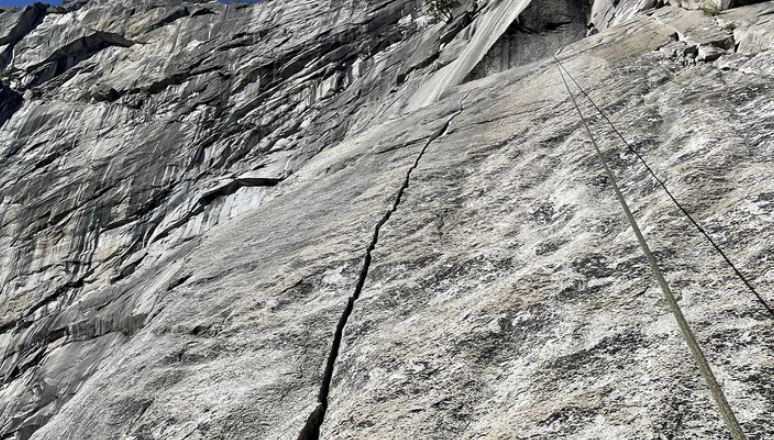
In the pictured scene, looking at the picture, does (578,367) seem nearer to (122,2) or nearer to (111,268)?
(111,268)

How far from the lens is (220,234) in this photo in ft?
29.8

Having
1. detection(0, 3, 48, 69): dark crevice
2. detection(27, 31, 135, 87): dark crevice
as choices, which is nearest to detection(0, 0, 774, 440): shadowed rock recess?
detection(27, 31, 135, 87): dark crevice

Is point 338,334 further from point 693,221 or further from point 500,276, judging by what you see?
point 693,221

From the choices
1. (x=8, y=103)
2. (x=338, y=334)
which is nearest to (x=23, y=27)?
(x=8, y=103)

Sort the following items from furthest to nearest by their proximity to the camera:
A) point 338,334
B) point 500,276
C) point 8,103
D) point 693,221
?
point 8,103, point 338,334, point 500,276, point 693,221

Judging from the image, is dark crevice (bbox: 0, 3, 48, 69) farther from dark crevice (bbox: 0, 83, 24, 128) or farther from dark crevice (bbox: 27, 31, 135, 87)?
dark crevice (bbox: 0, 83, 24, 128)

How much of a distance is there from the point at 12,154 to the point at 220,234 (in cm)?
2928

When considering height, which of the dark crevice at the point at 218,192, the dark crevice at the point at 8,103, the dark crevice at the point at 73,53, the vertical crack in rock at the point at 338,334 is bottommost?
the dark crevice at the point at 218,192

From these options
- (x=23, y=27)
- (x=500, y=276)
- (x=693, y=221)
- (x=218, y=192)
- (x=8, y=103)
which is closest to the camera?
(x=693, y=221)

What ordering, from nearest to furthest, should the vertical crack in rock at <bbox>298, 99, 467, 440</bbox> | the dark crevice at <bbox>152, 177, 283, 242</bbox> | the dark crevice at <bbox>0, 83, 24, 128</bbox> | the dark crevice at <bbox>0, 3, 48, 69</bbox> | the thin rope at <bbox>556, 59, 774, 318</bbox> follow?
the thin rope at <bbox>556, 59, 774, 318</bbox> → the vertical crack in rock at <bbox>298, 99, 467, 440</bbox> → the dark crevice at <bbox>152, 177, 283, 242</bbox> → the dark crevice at <bbox>0, 83, 24, 128</bbox> → the dark crevice at <bbox>0, 3, 48, 69</bbox>

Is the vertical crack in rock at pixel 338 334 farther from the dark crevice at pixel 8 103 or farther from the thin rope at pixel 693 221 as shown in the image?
the dark crevice at pixel 8 103

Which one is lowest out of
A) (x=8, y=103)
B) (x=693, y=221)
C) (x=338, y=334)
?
(x=338, y=334)

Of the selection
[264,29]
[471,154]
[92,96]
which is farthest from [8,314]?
[471,154]

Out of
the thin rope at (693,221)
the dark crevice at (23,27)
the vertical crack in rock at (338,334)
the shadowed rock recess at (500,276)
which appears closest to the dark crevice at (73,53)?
the dark crevice at (23,27)
